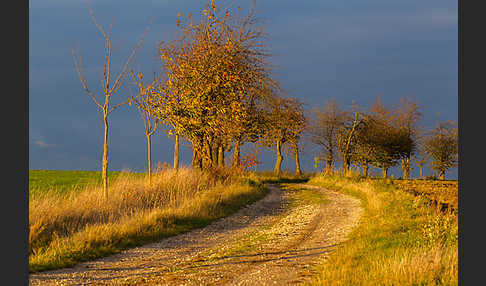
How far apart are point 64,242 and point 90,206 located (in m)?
4.28

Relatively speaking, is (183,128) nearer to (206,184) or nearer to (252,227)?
(206,184)

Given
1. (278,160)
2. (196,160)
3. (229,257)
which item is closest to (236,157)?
(196,160)

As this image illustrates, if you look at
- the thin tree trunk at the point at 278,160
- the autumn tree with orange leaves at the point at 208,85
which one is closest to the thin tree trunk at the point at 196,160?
the autumn tree with orange leaves at the point at 208,85

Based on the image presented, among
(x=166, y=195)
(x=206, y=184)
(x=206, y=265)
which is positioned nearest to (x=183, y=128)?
(x=206, y=184)

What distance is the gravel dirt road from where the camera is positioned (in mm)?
9391

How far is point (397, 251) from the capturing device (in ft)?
32.4

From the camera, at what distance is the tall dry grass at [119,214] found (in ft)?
38.9

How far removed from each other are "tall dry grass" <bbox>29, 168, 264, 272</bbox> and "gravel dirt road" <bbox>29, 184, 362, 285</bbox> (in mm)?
649

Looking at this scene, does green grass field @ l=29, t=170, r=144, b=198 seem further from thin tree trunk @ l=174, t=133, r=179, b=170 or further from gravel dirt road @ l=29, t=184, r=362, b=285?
gravel dirt road @ l=29, t=184, r=362, b=285

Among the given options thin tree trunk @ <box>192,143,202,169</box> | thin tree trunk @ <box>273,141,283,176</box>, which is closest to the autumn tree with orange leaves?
thin tree trunk @ <box>192,143,202,169</box>

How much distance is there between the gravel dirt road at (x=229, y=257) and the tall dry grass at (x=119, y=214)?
649 millimetres

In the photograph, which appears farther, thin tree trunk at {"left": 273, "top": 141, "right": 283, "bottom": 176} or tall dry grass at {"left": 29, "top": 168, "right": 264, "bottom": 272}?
thin tree trunk at {"left": 273, "top": 141, "right": 283, "bottom": 176}

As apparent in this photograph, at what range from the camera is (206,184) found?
24.7m

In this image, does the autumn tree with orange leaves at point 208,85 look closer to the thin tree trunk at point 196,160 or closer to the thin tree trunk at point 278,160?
the thin tree trunk at point 196,160
